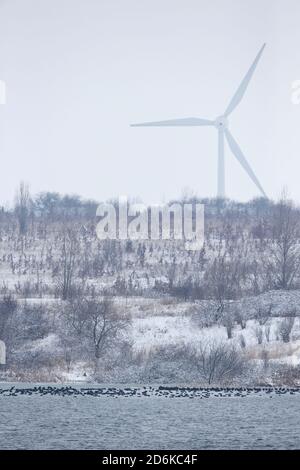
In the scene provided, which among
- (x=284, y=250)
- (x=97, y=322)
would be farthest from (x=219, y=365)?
(x=284, y=250)

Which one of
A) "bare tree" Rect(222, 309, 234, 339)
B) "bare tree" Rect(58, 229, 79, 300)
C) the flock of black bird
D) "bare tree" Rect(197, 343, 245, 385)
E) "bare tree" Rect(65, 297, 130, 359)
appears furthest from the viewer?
"bare tree" Rect(58, 229, 79, 300)

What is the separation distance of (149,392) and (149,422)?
609 inches

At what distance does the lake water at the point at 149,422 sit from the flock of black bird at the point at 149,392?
1.75 meters

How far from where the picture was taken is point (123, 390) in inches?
2869

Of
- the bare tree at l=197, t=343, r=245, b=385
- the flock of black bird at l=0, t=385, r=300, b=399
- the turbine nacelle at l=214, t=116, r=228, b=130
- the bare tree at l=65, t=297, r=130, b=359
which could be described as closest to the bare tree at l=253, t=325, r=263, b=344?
the bare tree at l=197, t=343, r=245, b=385

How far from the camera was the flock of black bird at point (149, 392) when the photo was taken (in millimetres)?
69312

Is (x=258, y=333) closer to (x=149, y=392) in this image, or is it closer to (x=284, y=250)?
(x=149, y=392)

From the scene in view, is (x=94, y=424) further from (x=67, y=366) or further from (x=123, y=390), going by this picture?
(x=67, y=366)

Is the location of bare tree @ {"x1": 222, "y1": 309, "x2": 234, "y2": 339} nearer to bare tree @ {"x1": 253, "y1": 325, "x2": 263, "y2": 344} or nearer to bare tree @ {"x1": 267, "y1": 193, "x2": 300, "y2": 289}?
bare tree @ {"x1": 253, "y1": 325, "x2": 263, "y2": 344}

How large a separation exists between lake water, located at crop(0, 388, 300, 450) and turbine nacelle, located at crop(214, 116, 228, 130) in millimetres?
51843

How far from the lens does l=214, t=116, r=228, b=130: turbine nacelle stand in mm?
117812

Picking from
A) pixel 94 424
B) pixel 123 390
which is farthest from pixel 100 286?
pixel 94 424
